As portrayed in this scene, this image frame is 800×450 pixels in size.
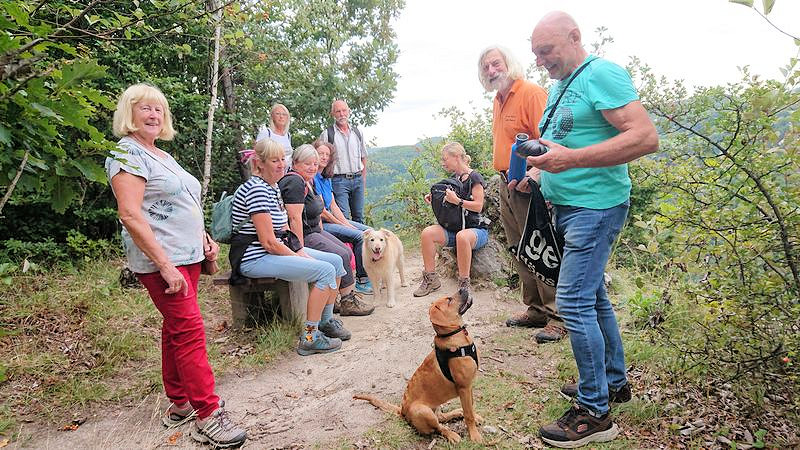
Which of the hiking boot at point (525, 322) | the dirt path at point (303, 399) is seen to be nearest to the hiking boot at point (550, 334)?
the hiking boot at point (525, 322)

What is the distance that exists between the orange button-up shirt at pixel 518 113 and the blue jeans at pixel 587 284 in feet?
4.71

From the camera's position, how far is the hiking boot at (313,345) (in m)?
4.36

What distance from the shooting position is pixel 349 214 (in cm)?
718

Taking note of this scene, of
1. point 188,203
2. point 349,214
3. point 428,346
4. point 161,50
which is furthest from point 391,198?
point 188,203

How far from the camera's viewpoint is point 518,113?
395 centimetres

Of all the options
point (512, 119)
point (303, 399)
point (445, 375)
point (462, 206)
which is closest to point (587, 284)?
point (445, 375)

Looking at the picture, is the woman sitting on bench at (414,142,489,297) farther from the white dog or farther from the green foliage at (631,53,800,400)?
the green foliage at (631,53,800,400)

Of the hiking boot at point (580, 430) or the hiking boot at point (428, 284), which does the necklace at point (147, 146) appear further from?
the hiking boot at point (428, 284)

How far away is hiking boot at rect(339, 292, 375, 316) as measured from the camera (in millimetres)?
5496

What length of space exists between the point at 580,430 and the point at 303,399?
199cm

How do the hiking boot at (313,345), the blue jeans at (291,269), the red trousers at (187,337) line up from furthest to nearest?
the hiking boot at (313,345)
the blue jeans at (291,269)
the red trousers at (187,337)

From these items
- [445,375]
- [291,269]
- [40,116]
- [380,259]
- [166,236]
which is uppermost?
[40,116]

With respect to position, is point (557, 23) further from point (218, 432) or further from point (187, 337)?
point (218, 432)

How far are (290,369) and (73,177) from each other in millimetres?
2644
